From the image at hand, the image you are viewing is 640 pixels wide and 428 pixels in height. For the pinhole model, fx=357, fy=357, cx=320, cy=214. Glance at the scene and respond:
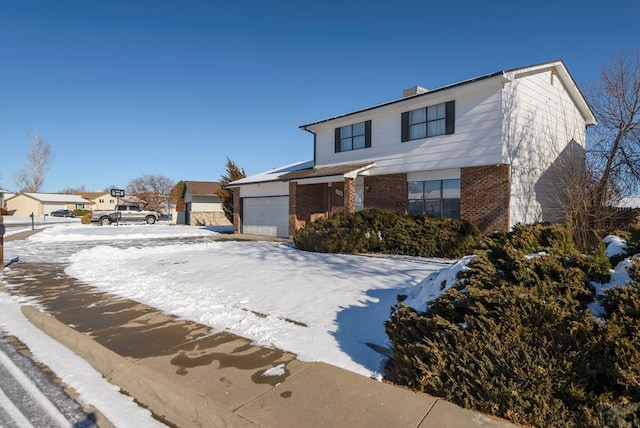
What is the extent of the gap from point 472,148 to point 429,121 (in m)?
2.20

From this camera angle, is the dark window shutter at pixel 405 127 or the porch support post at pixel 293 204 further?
the porch support post at pixel 293 204

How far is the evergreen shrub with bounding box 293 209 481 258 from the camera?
34.2 ft

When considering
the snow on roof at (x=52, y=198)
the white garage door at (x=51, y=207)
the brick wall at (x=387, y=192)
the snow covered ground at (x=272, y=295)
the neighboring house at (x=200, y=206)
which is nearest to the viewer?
the snow covered ground at (x=272, y=295)

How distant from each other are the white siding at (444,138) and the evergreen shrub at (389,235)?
3.22 meters

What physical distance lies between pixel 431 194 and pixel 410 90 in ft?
17.0

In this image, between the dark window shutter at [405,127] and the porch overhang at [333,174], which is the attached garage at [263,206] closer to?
the porch overhang at [333,174]

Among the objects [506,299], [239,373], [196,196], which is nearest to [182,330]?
[239,373]

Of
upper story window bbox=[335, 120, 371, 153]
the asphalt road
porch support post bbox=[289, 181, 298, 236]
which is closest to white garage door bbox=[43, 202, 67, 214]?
porch support post bbox=[289, 181, 298, 236]

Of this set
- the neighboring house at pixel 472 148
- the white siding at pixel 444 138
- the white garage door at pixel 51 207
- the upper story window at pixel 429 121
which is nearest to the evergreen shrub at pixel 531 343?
the neighboring house at pixel 472 148

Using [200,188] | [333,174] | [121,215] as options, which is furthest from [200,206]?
[333,174]

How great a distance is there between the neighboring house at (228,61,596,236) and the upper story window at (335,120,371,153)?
0.05m

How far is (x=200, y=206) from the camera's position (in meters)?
33.6

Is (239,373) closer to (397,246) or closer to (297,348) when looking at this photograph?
(297,348)

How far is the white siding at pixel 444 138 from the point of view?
12.1 metres
